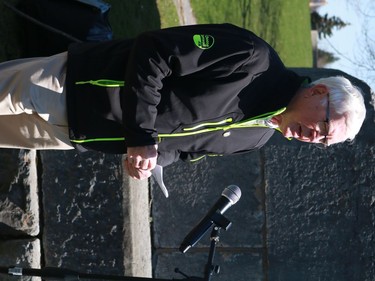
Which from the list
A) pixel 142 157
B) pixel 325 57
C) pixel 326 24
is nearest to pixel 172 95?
pixel 142 157

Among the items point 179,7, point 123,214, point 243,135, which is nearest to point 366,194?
point 243,135

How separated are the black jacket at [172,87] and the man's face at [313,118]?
8cm

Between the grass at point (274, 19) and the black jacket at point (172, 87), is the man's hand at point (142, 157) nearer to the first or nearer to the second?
the black jacket at point (172, 87)

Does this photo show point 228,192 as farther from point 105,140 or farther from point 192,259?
point 192,259

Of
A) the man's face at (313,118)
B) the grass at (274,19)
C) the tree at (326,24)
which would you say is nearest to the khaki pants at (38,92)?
the man's face at (313,118)

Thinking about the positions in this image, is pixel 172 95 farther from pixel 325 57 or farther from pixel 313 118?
pixel 325 57

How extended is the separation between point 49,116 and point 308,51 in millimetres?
18347

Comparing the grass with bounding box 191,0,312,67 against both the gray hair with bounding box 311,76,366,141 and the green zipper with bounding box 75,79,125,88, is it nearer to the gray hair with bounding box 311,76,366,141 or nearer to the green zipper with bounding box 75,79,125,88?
the gray hair with bounding box 311,76,366,141

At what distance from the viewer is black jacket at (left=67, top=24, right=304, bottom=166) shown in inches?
103

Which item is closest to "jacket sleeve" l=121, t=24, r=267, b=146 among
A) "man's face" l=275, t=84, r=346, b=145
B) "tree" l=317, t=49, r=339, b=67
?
"man's face" l=275, t=84, r=346, b=145

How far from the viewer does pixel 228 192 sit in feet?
9.19

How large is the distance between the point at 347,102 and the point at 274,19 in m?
11.5

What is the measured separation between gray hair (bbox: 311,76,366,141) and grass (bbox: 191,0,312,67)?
586cm

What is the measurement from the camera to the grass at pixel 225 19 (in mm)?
4250
